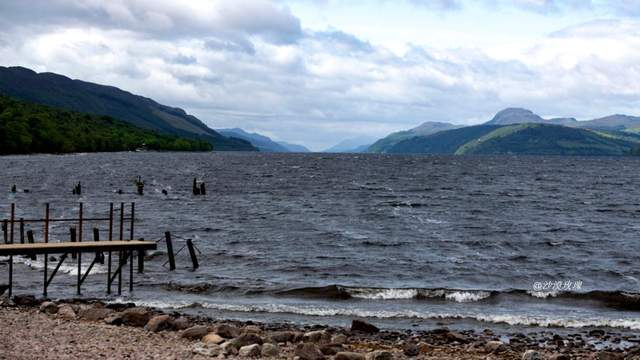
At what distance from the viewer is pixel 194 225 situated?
70.7 m

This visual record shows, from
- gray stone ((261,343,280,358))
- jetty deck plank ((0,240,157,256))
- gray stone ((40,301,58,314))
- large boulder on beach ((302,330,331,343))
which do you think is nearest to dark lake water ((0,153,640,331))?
jetty deck plank ((0,240,157,256))

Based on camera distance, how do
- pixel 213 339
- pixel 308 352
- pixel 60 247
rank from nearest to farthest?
pixel 308 352 < pixel 213 339 < pixel 60 247

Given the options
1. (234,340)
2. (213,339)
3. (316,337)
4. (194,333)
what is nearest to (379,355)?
A: (316,337)

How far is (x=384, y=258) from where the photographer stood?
171 feet

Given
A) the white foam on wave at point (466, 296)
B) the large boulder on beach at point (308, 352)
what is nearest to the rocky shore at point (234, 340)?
the large boulder on beach at point (308, 352)

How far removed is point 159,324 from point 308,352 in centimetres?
672

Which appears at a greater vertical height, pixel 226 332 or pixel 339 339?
pixel 226 332

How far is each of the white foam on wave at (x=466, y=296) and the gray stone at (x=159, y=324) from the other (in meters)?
17.5

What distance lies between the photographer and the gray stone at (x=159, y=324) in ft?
88.2

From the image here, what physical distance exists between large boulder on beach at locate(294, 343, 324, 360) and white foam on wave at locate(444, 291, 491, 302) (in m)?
17.5

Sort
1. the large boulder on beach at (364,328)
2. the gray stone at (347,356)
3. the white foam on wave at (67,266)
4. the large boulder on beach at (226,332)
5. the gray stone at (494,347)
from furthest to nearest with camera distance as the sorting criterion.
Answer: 1. the white foam on wave at (67,266)
2. the large boulder on beach at (364,328)
3. the gray stone at (494,347)
4. the large boulder on beach at (226,332)
5. the gray stone at (347,356)

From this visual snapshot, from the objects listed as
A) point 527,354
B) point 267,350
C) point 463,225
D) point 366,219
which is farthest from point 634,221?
point 267,350

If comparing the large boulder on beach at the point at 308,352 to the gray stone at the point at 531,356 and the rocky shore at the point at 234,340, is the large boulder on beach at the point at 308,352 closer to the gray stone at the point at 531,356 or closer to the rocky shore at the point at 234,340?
the rocky shore at the point at 234,340

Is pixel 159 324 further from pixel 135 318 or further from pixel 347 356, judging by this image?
pixel 347 356
